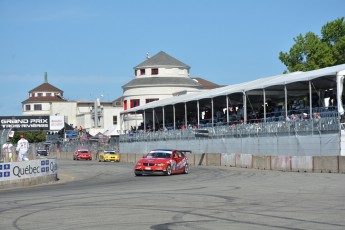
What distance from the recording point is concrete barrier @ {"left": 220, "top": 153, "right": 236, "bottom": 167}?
1656 inches

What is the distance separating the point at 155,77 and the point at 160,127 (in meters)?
36.0

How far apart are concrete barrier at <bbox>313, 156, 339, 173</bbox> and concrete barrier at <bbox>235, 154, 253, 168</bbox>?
7266 mm

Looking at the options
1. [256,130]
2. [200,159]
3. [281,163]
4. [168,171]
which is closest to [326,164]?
[281,163]

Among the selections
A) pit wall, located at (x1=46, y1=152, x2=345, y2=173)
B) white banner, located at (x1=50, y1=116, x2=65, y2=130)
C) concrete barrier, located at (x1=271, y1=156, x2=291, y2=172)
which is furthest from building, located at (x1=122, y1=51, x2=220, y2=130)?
concrete barrier, located at (x1=271, y1=156, x2=291, y2=172)

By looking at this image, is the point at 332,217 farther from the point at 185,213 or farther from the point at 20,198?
the point at 20,198

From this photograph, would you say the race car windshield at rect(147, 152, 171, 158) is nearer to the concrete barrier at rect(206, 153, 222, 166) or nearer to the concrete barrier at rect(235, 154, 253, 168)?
the concrete barrier at rect(235, 154, 253, 168)

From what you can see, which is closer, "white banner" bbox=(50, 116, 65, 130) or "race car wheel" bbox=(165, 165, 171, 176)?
"race car wheel" bbox=(165, 165, 171, 176)

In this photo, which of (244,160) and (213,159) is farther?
(213,159)

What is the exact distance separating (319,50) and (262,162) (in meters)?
36.7

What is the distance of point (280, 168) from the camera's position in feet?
115

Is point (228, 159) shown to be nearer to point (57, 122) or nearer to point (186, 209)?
point (186, 209)

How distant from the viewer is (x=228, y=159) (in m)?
43.0

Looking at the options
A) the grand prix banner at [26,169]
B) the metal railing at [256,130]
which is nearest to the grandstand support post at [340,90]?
the metal railing at [256,130]

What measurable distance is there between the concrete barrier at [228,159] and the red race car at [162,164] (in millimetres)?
7705
